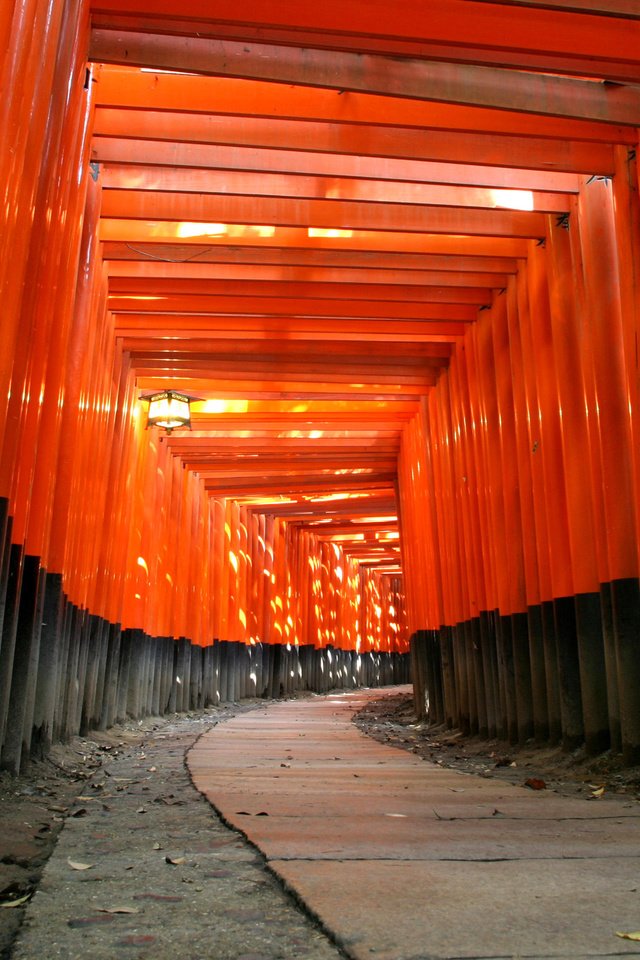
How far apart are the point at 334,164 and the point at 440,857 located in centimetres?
524

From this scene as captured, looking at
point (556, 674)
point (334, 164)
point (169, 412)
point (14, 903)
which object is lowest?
point (14, 903)

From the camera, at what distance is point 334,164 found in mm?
6520

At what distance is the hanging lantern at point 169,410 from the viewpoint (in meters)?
10.4

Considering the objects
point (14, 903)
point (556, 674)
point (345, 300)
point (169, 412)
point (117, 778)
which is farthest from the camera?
point (169, 412)

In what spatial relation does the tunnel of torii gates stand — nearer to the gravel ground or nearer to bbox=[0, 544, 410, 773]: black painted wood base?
bbox=[0, 544, 410, 773]: black painted wood base

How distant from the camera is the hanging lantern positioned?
10.4 metres

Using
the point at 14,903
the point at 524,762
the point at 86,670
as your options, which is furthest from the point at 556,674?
the point at 14,903

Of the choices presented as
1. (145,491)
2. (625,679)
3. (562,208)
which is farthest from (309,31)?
(145,491)

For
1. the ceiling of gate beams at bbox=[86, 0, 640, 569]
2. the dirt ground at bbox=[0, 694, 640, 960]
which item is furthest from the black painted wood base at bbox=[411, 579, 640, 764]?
the ceiling of gate beams at bbox=[86, 0, 640, 569]

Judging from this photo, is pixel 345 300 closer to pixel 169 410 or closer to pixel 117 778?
pixel 169 410

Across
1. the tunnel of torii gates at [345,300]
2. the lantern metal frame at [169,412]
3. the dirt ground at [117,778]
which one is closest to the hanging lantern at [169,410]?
the lantern metal frame at [169,412]

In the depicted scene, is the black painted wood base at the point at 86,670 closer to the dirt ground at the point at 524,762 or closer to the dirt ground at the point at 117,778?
the dirt ground at the point at 117,778

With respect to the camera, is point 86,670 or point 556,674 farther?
point 86,670

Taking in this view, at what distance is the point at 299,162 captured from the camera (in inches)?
255
